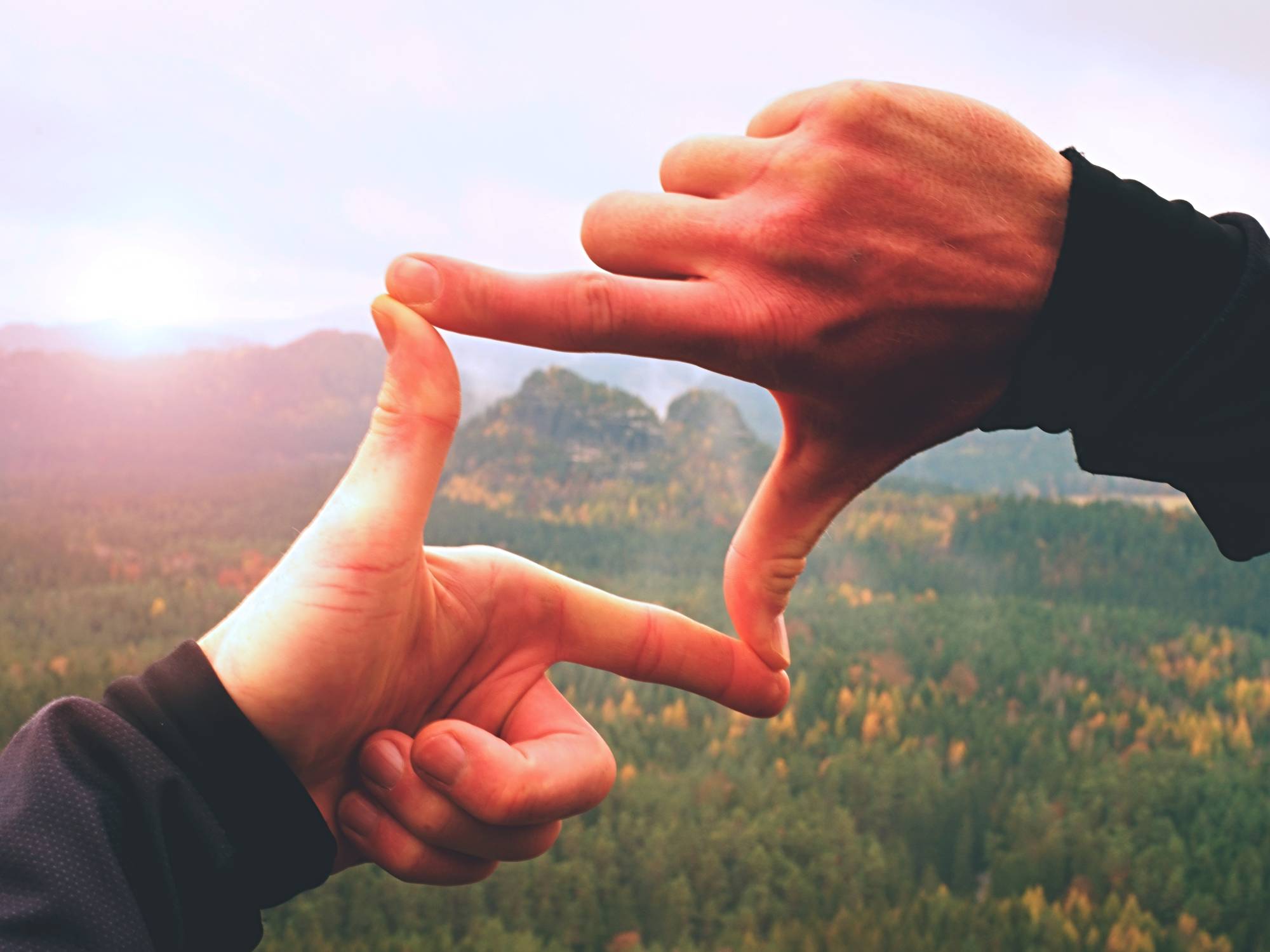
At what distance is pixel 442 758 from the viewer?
186 cm

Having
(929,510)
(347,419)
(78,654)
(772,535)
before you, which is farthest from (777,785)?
(347,419)

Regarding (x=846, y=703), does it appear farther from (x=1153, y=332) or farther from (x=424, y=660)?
(x=1153, y=332)

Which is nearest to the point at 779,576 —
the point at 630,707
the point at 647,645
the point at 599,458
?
the point at 647,645

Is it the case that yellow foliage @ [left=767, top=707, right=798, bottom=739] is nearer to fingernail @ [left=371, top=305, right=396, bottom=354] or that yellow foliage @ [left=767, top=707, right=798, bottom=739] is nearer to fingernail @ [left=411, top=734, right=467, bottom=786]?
fingernail @ [left=411, top=734, right=467, bottom=786]

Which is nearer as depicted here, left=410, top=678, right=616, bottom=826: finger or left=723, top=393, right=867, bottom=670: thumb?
left=410, top=678, right=616, bottom=826: finger

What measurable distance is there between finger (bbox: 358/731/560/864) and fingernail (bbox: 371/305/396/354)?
884mm

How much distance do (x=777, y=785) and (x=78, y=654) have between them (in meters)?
12.3

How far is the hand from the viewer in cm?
176

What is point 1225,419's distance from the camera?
176 cm

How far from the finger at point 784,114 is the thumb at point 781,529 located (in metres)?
0.53

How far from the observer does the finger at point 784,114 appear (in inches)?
65.6

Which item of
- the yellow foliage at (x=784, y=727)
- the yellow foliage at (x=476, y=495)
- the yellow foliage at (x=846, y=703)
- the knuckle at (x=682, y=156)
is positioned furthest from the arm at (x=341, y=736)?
the yellow foliage at (x=476, y=495)

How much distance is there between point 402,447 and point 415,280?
0.34 meters

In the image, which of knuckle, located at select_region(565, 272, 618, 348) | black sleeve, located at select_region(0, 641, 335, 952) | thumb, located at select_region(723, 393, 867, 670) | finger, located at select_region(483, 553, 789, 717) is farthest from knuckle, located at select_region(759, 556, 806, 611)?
black sleeve, located at select_region(0, 641, 335, 952)
